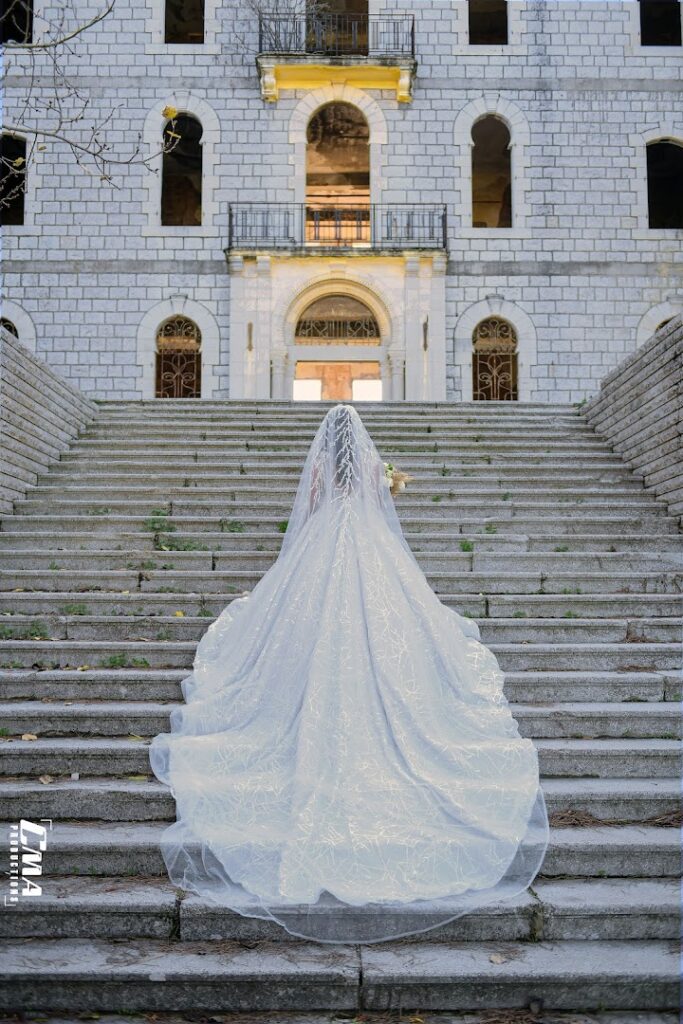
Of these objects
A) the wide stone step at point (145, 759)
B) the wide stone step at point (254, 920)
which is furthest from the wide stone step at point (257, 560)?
the wide stone step at point (254, 920)

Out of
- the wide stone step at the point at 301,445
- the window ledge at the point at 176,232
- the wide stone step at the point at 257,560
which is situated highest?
the window ledge at the point at 176,232

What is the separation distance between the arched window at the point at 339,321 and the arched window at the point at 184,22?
5.85 meters

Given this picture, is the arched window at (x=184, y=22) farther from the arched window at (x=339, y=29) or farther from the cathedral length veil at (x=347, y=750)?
the cathedral length veil at (x=347, y=750)

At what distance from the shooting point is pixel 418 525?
760 centimetres

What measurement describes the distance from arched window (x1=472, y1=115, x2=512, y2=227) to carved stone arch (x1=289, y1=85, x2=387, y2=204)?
2.21 metres

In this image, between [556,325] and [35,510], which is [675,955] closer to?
[35,510]

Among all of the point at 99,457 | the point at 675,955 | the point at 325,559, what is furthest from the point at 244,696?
the point at 99,457

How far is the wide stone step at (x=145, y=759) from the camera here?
470 cm

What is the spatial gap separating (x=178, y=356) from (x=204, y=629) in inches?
459

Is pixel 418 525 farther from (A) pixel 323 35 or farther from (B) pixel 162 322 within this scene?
(A) pixel 323 35

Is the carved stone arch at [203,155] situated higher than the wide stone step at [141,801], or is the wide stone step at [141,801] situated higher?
the carved stone arch at [203,155]

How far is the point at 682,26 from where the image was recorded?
17.8 metres

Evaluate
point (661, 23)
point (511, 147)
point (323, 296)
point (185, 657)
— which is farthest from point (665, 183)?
point (185, 657)

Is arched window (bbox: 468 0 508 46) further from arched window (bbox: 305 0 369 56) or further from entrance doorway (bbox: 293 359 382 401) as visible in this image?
entrance doorway (bbox: 293 359 382 401)
